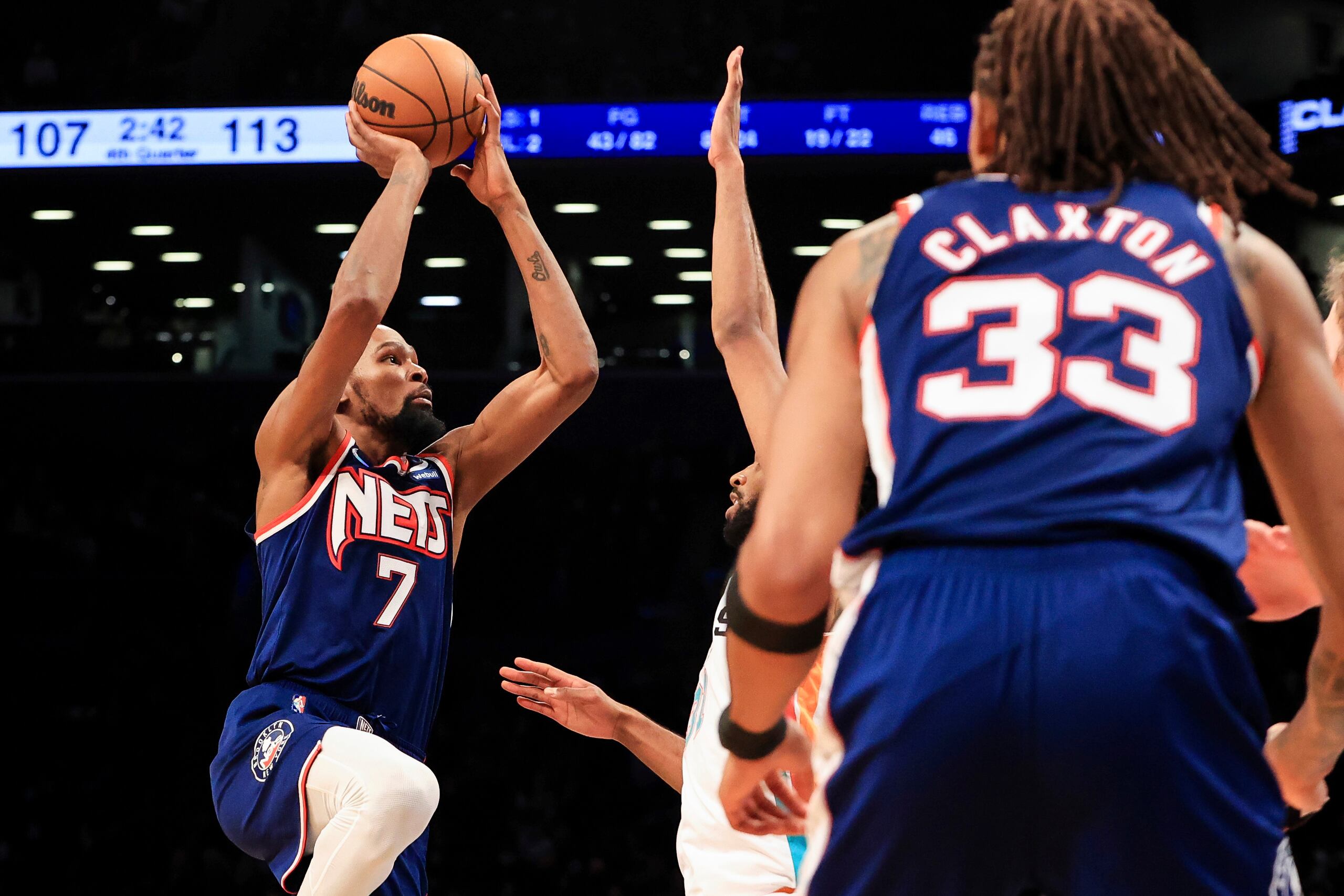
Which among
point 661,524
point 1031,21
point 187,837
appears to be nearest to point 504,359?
point 661,524

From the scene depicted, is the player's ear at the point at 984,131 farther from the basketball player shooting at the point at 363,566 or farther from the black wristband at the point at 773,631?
the basketball player shooting at the point at 363,566

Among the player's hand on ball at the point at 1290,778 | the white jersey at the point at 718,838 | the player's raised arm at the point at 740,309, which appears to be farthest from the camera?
the white jersey at the point at 718,838

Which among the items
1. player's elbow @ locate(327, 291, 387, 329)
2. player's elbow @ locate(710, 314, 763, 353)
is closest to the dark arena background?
player's elbow @ locate(327, 291, 387, 329)

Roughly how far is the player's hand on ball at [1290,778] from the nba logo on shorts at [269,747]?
92.5 inches

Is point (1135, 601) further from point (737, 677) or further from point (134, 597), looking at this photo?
point (134, 597)

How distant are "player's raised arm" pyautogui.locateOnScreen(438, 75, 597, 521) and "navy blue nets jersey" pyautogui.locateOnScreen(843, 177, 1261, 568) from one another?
2.57 meters

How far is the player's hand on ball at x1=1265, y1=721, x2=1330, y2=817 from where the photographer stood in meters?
2.02

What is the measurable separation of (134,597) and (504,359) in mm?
4508

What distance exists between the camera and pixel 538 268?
13.8 ft

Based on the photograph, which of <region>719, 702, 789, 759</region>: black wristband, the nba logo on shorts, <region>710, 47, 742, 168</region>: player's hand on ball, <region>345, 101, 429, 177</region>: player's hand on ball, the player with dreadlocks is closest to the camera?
the player with dreadlocks

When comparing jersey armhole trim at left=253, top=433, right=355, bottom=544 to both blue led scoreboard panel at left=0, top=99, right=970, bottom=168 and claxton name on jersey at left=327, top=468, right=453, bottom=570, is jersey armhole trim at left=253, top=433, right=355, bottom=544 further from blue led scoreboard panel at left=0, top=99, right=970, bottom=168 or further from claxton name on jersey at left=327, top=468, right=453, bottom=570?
blue led scoreboard panel at left=0, top=99, right=970, bottom=168

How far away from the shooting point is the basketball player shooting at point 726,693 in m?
2.82

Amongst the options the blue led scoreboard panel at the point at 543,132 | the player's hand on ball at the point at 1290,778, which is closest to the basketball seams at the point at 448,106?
the player's hand on ball at the point at 1290,778

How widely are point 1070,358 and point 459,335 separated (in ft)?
43.2
